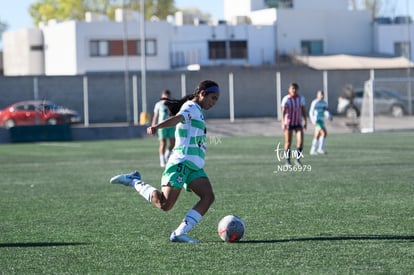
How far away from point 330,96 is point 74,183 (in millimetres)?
42037

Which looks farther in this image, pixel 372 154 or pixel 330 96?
pixel 330 96

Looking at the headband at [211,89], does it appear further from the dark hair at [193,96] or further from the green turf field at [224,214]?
the green turf field at [224,214]

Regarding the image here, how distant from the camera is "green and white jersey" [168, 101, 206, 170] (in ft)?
37.0

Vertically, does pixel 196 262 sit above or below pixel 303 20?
below

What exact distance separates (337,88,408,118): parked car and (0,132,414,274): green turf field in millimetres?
25117

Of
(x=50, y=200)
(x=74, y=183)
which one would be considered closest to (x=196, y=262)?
(x=50, y=200)

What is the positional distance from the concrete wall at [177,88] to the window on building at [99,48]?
1151cm

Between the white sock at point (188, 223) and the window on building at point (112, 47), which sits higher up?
the window on building at point (112, 47)

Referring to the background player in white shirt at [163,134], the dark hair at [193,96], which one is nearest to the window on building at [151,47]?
the background player in white shirt at [163,134]

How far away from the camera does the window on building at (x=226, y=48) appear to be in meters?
77.6

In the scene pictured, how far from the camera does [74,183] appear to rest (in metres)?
20.9

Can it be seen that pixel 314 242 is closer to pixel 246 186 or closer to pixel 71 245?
pixel 71 245

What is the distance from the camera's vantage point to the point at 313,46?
80.5 metres

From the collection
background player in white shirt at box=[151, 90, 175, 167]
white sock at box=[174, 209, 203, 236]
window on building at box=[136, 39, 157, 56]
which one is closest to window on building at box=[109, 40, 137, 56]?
window on building at box=[136, 39, 157, 56]
